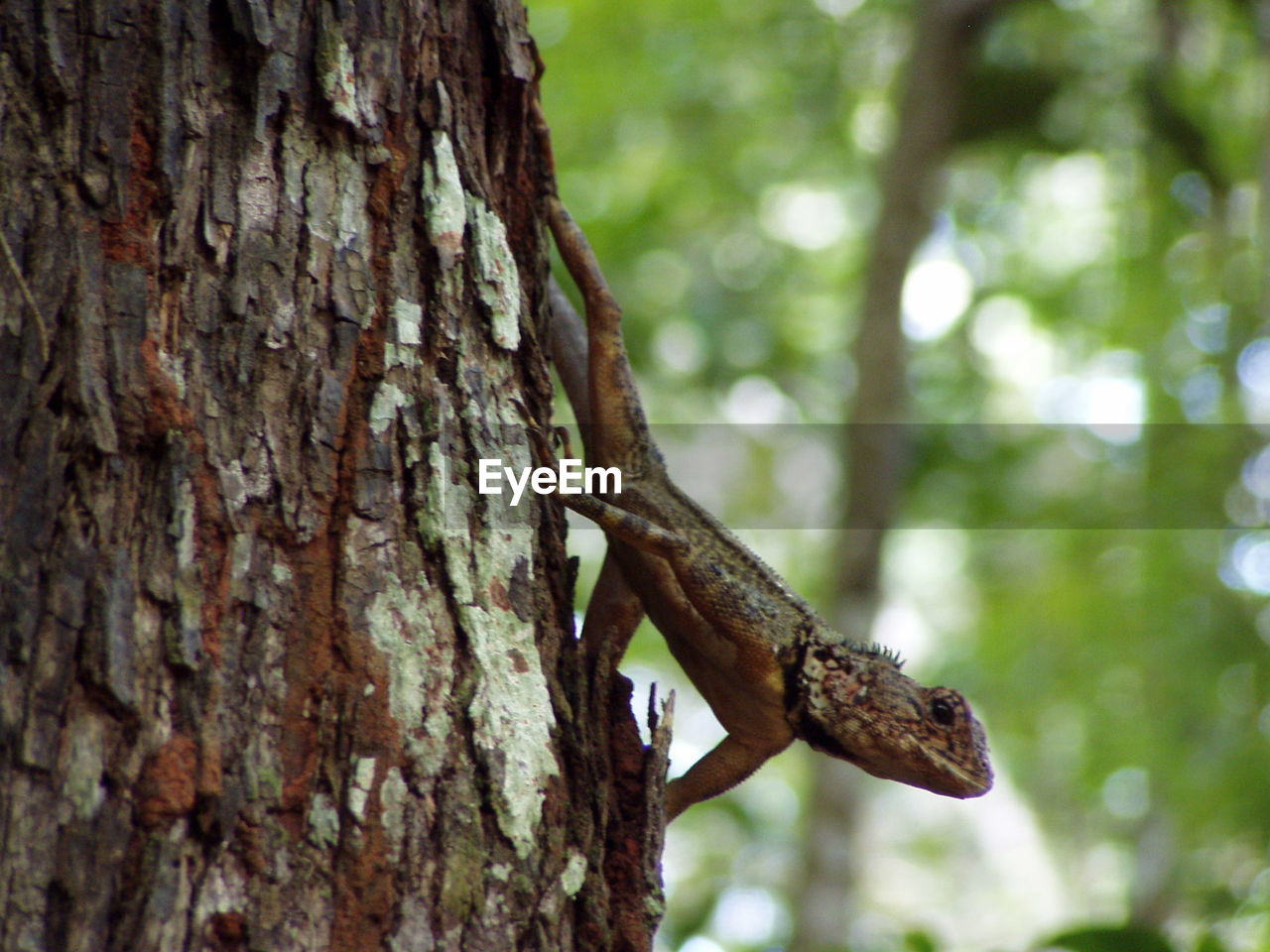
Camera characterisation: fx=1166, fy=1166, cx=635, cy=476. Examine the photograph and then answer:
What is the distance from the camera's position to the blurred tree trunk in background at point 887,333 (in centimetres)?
699

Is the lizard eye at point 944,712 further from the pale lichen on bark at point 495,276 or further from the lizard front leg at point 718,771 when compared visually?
the pale lichen on bark at point 495,276

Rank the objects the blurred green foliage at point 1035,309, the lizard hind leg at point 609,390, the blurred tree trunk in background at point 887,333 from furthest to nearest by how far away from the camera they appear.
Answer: the blurred green foliage at point 1035,309
the blurred tree trunk in background at point 887,333
the lizard hind leg at point 609,390

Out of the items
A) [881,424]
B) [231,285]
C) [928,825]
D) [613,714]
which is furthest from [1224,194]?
[928,825]

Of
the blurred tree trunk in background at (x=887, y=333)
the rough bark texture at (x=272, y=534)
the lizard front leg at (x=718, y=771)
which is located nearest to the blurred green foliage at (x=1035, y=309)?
the blurred tree trunk in background at (x=887, y=333)

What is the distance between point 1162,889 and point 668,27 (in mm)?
8311

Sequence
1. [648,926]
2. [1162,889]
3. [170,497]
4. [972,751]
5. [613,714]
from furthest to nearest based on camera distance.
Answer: [1162,889] < [972,751] < [613,714] < [648,926] < [170,497]

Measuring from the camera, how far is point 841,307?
13.0 metres

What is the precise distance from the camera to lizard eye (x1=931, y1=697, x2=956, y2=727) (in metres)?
3.72

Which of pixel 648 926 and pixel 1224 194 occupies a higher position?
pixel 1224 194

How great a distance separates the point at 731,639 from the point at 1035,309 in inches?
361

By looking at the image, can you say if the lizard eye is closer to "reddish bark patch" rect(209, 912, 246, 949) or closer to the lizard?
the lizard

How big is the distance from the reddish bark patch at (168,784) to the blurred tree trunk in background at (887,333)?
5394mm

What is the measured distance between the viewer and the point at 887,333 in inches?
289

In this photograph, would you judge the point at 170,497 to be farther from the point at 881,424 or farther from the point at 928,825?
the point at 928,825
